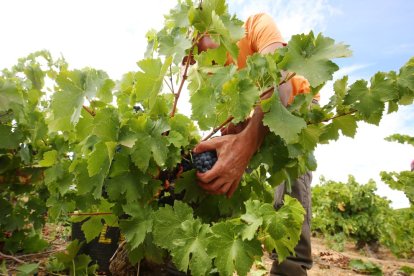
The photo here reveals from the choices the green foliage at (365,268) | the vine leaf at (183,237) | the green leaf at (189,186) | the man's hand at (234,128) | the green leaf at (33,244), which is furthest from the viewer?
the green foliage at (365,268)

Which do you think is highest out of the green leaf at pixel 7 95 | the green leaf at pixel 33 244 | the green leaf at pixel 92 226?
→ the green leaf at pixel 7 95

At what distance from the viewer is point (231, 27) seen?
1.42 metres

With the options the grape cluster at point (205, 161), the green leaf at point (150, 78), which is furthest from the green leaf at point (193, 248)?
the green leaf at point (150, 78)

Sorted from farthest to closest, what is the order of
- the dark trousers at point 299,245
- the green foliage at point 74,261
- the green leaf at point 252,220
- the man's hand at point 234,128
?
1. the dark trousers at point 299,245
2. the green foliage at point 74,261
3. the man's hand at point 234,128
4. the green leaf at point 252,220

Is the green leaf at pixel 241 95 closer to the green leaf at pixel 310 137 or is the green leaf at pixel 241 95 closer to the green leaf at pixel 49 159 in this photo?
the green leaf at pixel 310 137

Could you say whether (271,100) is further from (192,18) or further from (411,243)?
(411,243)

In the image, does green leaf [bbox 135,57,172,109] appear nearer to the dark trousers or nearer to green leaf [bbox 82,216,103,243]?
green leaf [bbox 82,216,103,243]

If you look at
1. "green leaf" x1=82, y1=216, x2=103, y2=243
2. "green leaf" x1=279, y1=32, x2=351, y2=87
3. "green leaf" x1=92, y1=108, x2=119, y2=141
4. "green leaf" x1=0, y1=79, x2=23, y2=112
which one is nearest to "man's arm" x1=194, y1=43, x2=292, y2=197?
"green leaf" x1=279, y1=32, x2=351, y2=87

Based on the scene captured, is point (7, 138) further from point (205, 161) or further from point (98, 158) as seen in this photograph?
point (205, 161)

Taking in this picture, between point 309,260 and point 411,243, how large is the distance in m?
5.16

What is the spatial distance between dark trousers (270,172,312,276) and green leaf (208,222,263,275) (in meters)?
1.46

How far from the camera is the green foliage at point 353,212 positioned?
7.95 meters

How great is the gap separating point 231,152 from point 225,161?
0.05 metres

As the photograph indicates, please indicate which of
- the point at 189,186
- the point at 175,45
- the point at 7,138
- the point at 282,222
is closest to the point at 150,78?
the point at 175,45
